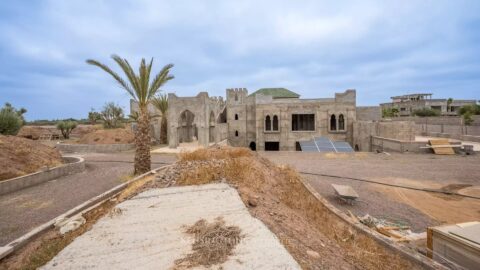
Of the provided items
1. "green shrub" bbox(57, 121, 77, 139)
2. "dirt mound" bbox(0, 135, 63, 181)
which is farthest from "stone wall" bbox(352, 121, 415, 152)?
"green shrub" bbox(57, 121, 77, 139)

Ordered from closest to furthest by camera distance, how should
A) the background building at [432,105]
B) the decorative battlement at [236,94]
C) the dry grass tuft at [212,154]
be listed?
the dry grass tuft at [212,154] < the decorative battlement at [236,94] < the background building at [432,105]

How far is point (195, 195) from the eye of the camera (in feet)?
22.9

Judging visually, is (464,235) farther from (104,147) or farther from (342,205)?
(104,147)

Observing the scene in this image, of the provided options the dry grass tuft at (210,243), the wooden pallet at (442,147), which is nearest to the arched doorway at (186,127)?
the wooden pallet at (442,147)

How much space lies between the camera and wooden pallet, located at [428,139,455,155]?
725 inches

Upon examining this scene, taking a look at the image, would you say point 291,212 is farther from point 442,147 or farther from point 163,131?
point 163,131

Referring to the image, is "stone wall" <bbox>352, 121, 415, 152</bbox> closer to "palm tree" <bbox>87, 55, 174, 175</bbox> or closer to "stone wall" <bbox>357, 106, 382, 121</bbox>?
"stone wall" <bbox>357, 106, 382, 121</bbox>

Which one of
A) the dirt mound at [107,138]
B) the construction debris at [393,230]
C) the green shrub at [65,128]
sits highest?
the green shrub at [65,128]

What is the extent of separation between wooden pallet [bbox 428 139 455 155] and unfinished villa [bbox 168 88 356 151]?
10.2 meters

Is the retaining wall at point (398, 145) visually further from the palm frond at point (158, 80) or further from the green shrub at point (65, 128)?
the green shrub at point (65, 128)

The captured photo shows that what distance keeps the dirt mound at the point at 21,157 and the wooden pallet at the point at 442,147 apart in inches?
1021

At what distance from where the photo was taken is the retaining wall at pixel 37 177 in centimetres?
1022

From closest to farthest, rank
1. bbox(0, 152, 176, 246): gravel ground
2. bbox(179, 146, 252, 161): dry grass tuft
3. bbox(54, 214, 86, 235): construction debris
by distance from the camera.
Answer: bbox(54, 214, 86, 235): construction debris < bbox(0, 152, 176, 246): gravel ground < bbox(179, 146, 252, 161): dry grass tuft

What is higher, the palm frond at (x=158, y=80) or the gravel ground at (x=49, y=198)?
the palm frond at (x=158, y=80)
